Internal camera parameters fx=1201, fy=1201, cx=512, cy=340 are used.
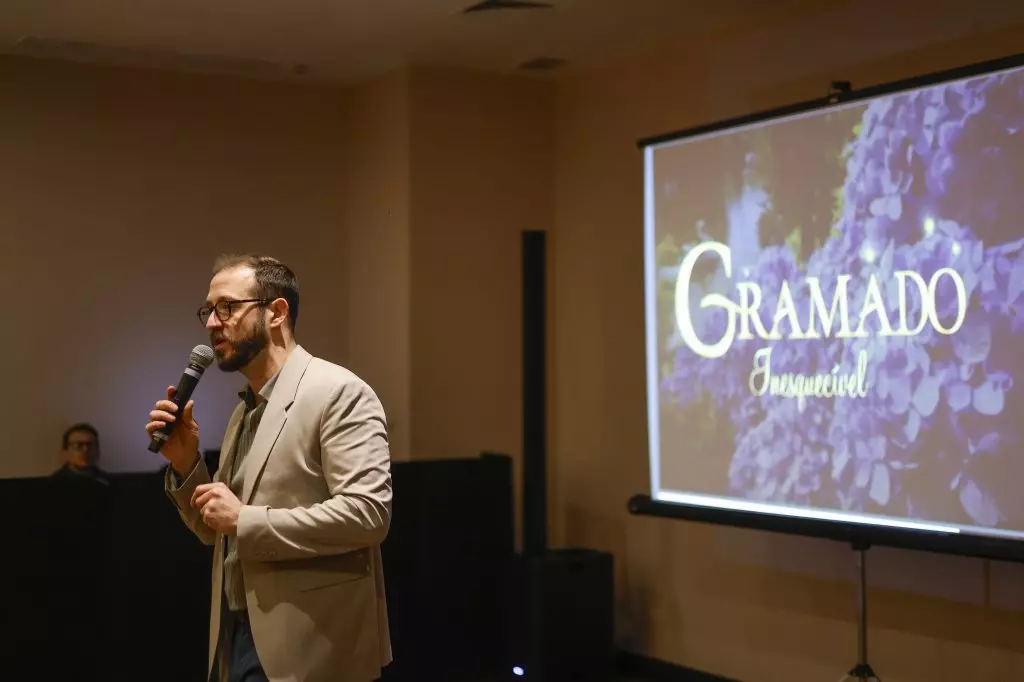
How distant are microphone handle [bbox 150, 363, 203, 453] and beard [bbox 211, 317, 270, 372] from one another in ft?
0.25

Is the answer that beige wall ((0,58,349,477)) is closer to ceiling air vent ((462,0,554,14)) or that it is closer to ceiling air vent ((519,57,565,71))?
ceiling air vent ((519,57,565,71))

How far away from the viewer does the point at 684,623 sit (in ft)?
17.5

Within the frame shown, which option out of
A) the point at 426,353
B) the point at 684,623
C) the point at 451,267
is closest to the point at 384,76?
the point at 451,267

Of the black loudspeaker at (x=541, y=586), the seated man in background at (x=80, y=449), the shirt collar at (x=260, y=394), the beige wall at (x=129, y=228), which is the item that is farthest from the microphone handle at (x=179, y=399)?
the beige wall at (x=129, y=228)

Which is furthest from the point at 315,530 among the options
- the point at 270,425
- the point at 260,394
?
the point at 260,394

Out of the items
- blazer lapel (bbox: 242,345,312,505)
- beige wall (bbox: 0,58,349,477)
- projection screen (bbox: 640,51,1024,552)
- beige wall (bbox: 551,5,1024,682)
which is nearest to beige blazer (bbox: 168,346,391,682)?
blazer lapel (bbox: 242,345,312,505)

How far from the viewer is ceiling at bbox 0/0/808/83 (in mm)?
4949

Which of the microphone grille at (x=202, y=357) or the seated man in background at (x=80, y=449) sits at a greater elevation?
the microphone grille at (x=202, y=357)

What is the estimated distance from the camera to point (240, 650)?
2.52 meters

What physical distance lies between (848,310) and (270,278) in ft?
7.52

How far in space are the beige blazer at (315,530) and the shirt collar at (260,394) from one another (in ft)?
0.11

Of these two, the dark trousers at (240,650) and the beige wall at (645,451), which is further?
the beige wall at (645,451)

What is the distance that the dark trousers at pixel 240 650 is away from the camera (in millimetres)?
2467

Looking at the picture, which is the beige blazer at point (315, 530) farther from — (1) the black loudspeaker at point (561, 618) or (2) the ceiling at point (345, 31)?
(2) the ceiling at point (345, 31)
